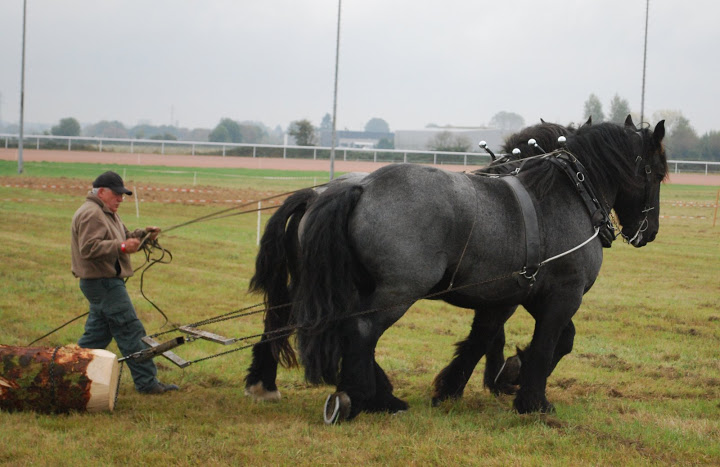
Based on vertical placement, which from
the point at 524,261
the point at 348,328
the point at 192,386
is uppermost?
the point at 524,261

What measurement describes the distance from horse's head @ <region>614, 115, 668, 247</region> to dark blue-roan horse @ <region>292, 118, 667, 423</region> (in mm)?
66

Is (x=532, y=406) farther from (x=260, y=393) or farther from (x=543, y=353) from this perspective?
(x=260, y=393)

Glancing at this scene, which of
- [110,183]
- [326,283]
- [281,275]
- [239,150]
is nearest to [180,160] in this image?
[239,150]

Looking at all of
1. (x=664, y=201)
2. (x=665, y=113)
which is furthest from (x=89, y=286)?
(x=665, y=113)

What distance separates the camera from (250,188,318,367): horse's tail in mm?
5766

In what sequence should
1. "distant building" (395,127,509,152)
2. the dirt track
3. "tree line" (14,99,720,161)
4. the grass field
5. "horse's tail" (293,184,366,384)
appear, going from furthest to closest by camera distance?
"distant building" (395,127,509,152), the dirt track, "tree line" (14,99,720,161), "horse's tail" (293,184,366,384), the grass field

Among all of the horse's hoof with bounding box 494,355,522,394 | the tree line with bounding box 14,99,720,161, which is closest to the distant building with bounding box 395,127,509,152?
the tree line with bounding box 14,99,720,161

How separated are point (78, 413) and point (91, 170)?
35966 millimetres

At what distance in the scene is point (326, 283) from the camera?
200 inches

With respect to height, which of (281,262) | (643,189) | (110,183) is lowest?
(281,262)

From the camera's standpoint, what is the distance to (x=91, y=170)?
39.0 metres

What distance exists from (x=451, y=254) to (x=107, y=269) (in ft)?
8.84

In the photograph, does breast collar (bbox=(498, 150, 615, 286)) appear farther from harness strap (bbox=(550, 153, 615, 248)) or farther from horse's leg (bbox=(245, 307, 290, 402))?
horse's leg (bbox=(245, 307, 290, 402))

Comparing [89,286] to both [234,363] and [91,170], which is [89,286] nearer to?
[234,363]
